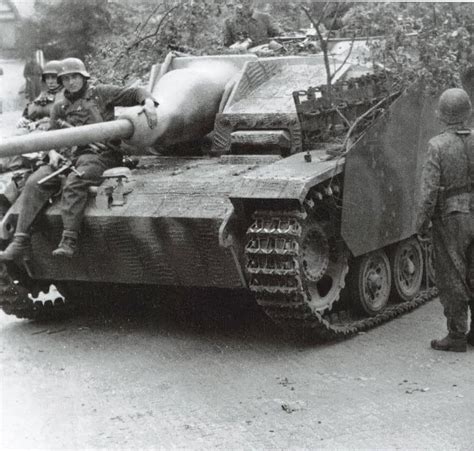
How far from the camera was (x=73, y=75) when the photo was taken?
8000 mm

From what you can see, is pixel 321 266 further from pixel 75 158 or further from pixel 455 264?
pixel 75 158

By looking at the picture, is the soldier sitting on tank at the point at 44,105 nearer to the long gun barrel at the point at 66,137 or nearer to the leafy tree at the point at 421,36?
the long gun barrel at the point at 66,137

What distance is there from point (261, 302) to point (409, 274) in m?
2.34

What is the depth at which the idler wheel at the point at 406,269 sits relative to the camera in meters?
8.54

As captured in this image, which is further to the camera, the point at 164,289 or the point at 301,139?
the point at 164,289

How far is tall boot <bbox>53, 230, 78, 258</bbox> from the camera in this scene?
729cm

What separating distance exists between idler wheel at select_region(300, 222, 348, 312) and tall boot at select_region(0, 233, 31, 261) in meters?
2.22

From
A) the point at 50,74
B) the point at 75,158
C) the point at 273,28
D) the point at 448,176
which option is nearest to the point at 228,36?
the point at 273,28

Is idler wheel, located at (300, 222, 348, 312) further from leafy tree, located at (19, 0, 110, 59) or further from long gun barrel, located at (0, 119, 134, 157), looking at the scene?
leafy tree, located at (19, 0, 110, 59)

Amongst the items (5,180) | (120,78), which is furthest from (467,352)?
(120,78)

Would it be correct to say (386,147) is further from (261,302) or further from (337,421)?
(337,421)

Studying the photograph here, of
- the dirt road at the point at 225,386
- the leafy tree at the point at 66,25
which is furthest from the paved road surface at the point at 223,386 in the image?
the leafy tree at the point at 66,25

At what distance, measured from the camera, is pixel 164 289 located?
909 cm

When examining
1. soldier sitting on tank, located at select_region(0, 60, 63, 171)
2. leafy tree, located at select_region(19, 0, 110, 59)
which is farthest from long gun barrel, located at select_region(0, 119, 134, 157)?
leafy tree, located at select_region(19, 0, 110, 59)
